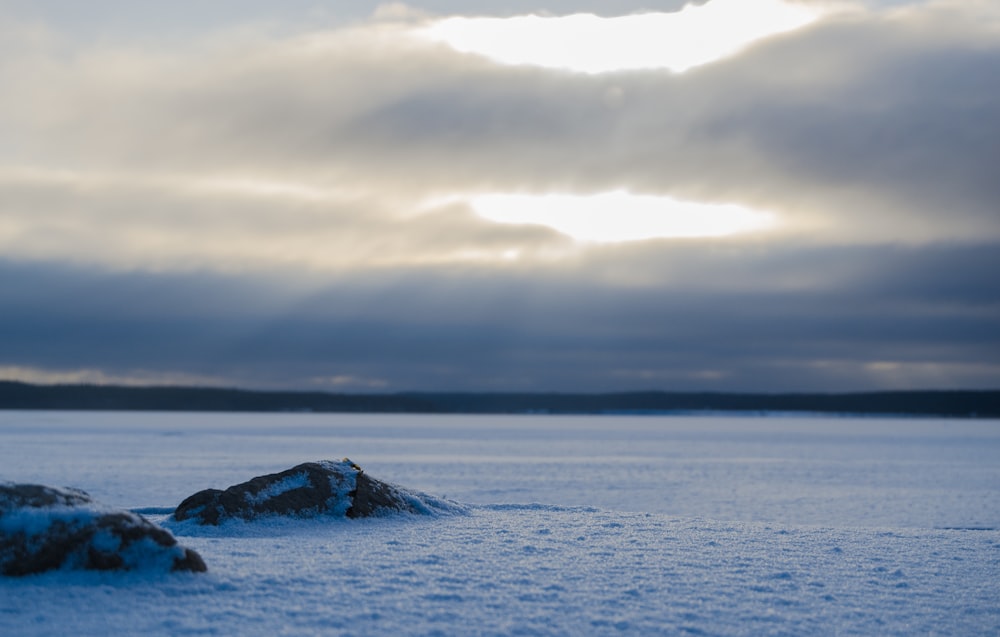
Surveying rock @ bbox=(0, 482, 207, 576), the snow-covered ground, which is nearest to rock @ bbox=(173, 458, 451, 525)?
the snow-covered ground

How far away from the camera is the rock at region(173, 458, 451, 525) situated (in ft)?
37.7

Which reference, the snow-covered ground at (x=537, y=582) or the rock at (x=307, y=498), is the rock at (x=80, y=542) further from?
the rock at (x=307, y=498)

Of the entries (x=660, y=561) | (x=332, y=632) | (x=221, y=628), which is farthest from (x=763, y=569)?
(x=221, y=628)

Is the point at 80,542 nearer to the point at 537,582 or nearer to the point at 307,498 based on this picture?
the point at 537,582

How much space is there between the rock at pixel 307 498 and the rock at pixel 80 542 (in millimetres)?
3372

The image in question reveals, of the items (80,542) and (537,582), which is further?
(537,582)

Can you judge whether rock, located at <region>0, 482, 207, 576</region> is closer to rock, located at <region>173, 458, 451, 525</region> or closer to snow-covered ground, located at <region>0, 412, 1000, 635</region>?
snow-covered ground, located at <region>0, 412, 1000, 635</region>

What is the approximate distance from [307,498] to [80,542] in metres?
4.27

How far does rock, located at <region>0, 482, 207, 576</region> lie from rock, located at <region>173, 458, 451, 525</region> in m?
3.37

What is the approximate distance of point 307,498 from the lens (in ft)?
38.9

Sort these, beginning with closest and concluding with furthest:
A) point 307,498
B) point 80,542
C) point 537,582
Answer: point 80,542, point 537,582, point 307,498

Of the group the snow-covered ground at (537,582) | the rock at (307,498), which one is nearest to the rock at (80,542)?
the snow-covered ground at (537,582)

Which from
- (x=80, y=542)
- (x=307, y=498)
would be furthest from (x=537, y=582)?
(x=307, y=498)

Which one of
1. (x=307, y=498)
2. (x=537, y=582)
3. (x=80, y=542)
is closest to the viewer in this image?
(x=80, y=542)
